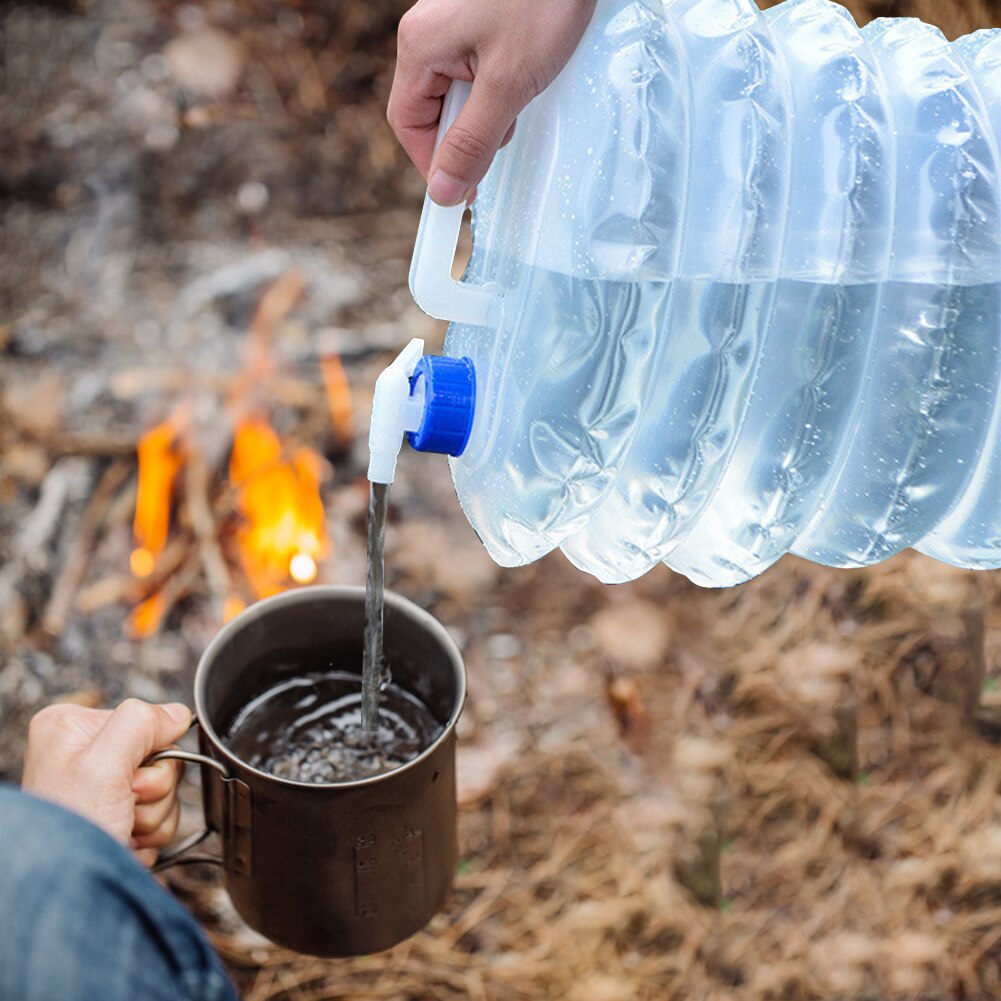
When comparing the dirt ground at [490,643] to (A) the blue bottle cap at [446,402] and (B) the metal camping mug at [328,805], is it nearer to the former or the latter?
(B) the metal camping mug at [328,805]

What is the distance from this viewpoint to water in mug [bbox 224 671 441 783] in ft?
4.15

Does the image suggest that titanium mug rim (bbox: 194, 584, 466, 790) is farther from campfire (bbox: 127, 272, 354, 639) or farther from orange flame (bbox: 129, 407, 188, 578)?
orange flame (bbox: 129, 407, 188, 578)

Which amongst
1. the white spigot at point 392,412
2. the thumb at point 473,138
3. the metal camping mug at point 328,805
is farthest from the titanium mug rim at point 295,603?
the thumb at point 473,138

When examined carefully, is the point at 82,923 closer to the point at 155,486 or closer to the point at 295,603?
the point at 295,603

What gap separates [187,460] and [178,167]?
80 centimetres

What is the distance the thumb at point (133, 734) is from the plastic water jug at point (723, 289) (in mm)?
399

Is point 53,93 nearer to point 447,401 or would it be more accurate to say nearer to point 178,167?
point 178,167

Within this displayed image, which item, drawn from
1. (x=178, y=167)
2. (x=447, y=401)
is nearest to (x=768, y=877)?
(x=447, y=401)

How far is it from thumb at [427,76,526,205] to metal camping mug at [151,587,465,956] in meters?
0.48

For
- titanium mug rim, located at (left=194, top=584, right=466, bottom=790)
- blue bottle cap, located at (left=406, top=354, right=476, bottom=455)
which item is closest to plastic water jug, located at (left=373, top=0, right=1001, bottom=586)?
blue bottle cap, located at (left=406, top=354, right=476, bottom=455)

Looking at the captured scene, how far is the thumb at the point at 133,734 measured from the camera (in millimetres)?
1104

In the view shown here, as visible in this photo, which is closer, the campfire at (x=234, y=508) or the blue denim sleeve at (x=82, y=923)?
the blue denim sleeve at (x=82, y=923)

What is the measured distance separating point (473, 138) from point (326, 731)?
709 millimetres

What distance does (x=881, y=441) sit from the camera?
48.4 inches
